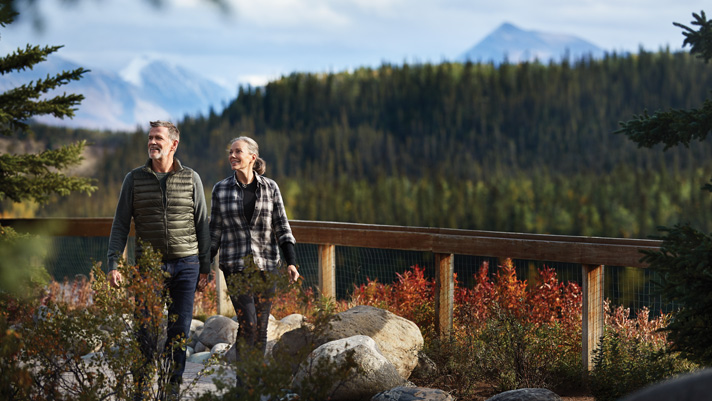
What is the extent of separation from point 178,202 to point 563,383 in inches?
129

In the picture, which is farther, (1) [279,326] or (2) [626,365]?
(1) [279,326]

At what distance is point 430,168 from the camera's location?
258 feet

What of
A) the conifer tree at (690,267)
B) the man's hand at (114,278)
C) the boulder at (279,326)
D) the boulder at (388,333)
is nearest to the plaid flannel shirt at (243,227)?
the man's hand at (114,278)

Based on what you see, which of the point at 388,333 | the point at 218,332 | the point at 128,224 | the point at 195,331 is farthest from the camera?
the point at 195,331

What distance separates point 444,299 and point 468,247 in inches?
20.5

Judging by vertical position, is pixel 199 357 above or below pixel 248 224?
below

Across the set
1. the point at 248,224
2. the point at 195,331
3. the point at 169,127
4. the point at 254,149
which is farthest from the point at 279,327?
the point at 169,127

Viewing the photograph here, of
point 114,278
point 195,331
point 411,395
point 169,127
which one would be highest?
point 169,127

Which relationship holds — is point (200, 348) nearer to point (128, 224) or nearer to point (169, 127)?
point (128, 224)

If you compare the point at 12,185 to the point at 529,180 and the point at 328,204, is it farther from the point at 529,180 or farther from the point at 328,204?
the point at 529,180

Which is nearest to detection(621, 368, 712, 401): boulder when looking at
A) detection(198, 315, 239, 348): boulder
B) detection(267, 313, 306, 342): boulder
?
detection(267, 313, 306, 342): boulder

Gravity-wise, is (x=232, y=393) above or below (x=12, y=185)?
below

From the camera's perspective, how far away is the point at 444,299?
21.9 feet

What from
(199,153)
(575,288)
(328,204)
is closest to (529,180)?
(328,204)
